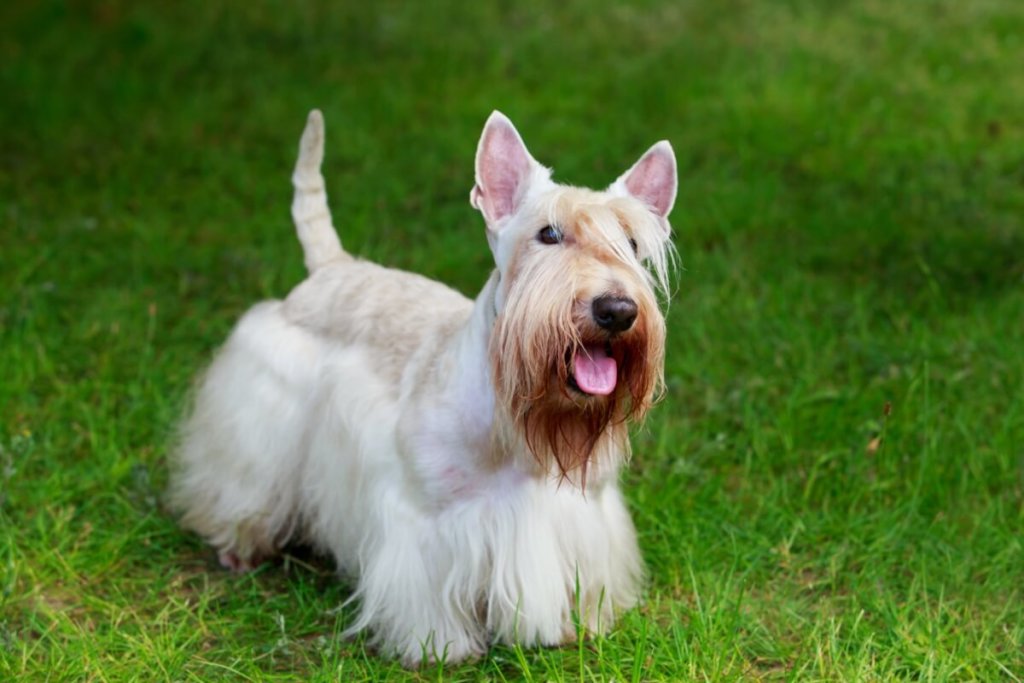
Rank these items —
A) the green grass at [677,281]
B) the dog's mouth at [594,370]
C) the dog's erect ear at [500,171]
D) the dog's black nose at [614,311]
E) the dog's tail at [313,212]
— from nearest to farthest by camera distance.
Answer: the dog's black nose at [614,311] → the dog's mouth at [594,370] → the dog's erect ear at [500,171] → the green grass at [677,281] → the dog's tail at [313,212]

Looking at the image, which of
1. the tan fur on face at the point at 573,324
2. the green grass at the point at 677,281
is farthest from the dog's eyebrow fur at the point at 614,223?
the green grass at the point at 677,281

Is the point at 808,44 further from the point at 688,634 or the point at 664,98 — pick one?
the point at 688,634

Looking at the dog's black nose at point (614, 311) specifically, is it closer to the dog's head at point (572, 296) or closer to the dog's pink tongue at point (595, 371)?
the dog's head at point (572, 296)

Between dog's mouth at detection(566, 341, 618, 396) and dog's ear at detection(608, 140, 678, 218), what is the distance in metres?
0.59

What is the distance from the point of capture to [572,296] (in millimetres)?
3193

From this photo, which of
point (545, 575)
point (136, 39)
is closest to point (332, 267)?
point (545, 575)

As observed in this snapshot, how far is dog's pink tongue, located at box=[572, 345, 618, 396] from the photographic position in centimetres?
330

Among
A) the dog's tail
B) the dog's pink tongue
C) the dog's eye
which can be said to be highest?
the dog's eye

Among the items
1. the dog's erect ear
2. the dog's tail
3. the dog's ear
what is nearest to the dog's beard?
the dog's erect ear

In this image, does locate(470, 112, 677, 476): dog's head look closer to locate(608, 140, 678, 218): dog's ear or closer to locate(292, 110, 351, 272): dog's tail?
locate(608, 140, 678, 218): dog's ear

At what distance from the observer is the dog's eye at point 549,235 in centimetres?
339

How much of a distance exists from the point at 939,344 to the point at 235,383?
9.65ft

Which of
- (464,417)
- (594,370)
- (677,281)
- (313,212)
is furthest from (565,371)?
(313,212)

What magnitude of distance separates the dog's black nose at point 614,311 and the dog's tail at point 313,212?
1862 mm
